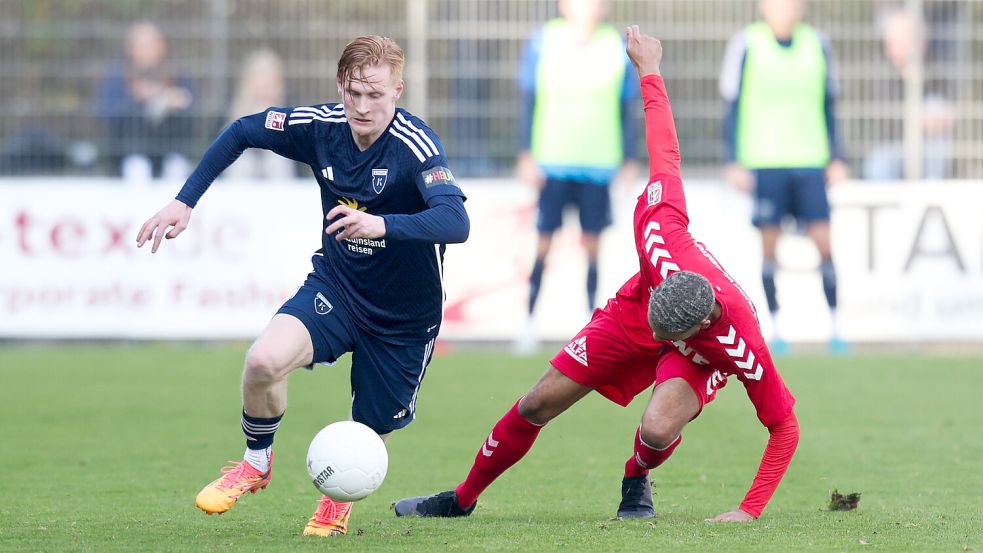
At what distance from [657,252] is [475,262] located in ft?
27.2

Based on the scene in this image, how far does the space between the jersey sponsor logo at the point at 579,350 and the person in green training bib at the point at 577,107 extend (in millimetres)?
7878

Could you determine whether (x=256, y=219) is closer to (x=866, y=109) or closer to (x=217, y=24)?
(x=217, y=24)

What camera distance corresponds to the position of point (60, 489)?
6.91 m

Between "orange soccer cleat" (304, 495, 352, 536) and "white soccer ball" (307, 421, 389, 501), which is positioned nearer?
"white soccer ball" (307, 421, 389, 501)

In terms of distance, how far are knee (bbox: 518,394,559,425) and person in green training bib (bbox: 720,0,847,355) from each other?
820cm

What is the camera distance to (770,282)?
13891 millimetres

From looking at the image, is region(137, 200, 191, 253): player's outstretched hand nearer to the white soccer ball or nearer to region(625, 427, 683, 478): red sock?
the white soccer ball

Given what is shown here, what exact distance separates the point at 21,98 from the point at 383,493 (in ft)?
31.5

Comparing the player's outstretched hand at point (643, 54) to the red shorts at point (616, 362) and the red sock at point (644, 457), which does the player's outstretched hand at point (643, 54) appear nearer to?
the red shorts at point (616, 362)

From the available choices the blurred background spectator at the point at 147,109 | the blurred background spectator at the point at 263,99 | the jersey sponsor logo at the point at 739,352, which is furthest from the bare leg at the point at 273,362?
the blurred background spectator at the point at 147,109

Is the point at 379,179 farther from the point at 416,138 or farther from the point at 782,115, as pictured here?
the point at 782,115

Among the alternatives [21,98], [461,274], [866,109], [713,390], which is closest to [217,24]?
[21,98]

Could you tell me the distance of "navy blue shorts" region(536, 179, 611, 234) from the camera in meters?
14.0

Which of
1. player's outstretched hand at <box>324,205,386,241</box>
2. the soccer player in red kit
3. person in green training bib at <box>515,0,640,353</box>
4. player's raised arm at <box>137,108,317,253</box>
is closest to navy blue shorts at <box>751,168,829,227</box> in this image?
person in green training bib at <box>515,0,640,353</box>
